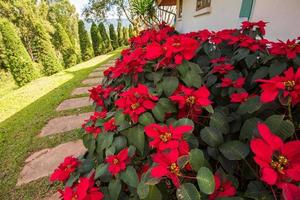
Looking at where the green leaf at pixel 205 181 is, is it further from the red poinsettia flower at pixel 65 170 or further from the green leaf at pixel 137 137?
the red poinsettia flower at pixel 65 170

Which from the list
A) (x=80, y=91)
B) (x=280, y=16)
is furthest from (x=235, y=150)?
(x=80, y=91)

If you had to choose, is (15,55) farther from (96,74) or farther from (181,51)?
(181,51)

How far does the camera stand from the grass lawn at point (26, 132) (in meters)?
2.23

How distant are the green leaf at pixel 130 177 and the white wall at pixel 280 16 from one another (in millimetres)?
1492

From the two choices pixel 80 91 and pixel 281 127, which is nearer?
pixel 281 127

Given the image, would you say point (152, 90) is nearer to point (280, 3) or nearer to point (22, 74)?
point (280, 3)

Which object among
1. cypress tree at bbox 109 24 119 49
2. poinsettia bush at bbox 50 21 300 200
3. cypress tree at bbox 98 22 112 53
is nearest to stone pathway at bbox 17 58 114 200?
poinsettia bush at bbox 50 21 300 200

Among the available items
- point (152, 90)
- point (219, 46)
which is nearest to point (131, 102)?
point (152, 90)

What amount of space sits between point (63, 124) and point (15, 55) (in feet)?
17.5

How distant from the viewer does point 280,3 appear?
5.78ft

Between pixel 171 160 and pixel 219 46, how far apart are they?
1107 mm

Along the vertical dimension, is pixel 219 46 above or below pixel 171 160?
above

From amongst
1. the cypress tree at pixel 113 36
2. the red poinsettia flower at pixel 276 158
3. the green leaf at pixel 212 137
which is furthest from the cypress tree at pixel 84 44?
the red poinsettia flower at pixel 276 158

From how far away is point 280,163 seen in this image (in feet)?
1.86
